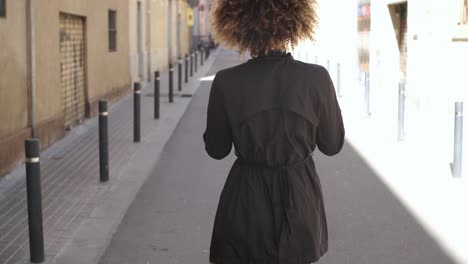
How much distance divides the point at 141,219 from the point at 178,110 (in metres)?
9.52

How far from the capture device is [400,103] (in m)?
12.1

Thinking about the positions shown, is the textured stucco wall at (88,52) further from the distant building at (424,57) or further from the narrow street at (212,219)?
the distant building at (424,57)

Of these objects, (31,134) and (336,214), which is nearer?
(336,214)

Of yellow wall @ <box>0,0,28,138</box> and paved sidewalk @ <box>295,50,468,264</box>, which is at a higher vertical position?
yellow wall @ <box>0,0,28,138</box>

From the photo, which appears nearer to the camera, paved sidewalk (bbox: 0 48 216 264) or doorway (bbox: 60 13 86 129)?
paved sidewalk (bbox: 0 48 216 264)

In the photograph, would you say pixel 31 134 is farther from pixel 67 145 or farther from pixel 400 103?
pixel 400 103

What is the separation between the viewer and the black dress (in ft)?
10.3

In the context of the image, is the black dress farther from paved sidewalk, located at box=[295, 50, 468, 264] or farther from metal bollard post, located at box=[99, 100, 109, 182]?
metal bollard post, located at box=[99, 100, 109, 182]

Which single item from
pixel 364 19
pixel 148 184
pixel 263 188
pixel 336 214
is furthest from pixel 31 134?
pixel 364 19


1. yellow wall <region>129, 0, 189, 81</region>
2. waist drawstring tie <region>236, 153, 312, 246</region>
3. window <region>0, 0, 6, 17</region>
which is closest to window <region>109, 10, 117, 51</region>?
yellow wall <region>129, 0, 189, 81</region>

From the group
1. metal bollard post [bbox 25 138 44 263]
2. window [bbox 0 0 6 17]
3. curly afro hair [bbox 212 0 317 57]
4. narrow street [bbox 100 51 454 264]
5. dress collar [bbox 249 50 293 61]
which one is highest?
window [bbox 0 0 6 17]

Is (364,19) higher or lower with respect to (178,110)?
higher

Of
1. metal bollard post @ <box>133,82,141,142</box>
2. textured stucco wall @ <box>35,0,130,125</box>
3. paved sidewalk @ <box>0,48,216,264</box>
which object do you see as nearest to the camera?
paved sidewalk @ <box>0,48,216,264</box>

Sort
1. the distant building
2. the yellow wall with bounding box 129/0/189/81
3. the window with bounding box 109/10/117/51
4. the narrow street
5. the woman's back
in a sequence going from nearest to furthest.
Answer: the woman's back, the narrow street, the distant building, the window with bounding box 109/10/117/51, the yellow wall with bounding box 129/0/189/81
